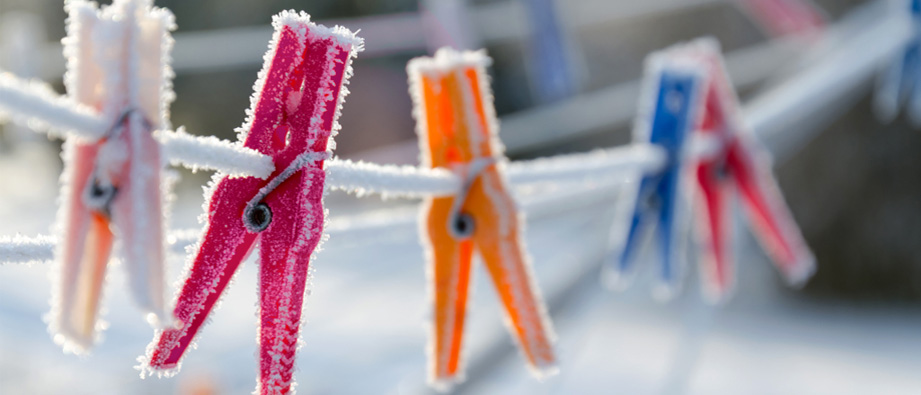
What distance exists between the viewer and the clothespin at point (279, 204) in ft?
0.94

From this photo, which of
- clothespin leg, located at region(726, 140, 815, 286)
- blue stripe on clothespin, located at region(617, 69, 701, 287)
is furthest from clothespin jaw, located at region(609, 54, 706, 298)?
clothespin leg, located at region(726, 140, 815, 286)

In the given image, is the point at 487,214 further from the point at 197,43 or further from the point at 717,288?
the point at 197,43

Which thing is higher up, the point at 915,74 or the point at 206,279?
the point at 206,279

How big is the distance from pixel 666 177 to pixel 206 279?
0.40 meters

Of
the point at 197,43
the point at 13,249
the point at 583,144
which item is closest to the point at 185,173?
the point at 197,43

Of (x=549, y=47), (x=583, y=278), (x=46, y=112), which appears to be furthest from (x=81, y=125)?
(x=583, y=278)

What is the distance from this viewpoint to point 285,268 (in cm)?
29

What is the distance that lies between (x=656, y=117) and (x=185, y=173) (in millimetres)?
3074

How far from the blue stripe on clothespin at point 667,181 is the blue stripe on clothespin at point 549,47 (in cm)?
57

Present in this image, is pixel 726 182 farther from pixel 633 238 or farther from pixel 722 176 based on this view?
pixel 633 238

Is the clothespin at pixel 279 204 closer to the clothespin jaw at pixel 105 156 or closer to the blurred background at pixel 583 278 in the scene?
the clothespin jaw at pixel 105 156

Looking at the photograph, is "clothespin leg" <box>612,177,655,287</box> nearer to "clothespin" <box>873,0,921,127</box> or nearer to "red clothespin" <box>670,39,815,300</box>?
"red clothespin" <box>670,39,815,300</box>

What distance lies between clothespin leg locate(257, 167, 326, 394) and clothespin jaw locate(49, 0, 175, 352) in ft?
0.17

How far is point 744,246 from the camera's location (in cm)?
226
